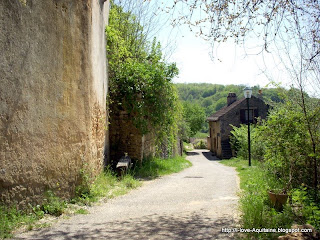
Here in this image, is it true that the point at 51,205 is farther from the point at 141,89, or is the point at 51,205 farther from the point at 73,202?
the point at 141,89

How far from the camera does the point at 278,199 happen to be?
16.4 ft

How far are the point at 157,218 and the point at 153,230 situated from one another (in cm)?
66

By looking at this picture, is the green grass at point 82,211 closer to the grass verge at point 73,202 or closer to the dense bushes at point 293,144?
the grass verge at point 73,202

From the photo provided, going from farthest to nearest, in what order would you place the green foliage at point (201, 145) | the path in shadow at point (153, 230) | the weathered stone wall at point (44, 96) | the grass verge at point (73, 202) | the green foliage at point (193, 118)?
the green foliage at point (201, 145)
the green foliage at point (193, 118)
the weathered stone wall at point (44, 96)
the grass verge at point (73, 202)
the path in shadow at point (153, 230)

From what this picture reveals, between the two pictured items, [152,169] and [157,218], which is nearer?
[157,218]

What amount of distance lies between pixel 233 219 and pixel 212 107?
72.5 m

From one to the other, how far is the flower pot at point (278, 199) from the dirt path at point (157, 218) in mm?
678

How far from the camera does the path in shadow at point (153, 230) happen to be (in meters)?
4.25

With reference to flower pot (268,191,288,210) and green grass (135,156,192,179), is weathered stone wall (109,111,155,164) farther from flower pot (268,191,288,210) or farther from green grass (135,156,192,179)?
flower pot (268,191,288,210)

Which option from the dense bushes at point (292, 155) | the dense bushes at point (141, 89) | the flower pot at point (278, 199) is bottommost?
the flower pot at point (278, 199)

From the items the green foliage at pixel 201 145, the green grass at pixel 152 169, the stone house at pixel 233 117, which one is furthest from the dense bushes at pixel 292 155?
the green foliage at pixel 201 145

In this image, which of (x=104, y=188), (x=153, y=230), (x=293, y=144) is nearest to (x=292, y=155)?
(x=293, y=144)

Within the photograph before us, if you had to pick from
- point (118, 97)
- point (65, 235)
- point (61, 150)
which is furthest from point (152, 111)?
point (65, 235)

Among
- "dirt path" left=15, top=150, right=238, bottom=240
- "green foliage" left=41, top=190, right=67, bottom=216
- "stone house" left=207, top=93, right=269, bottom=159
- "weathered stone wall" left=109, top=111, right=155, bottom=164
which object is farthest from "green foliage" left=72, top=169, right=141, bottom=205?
"stone house" left=207, top=93, right=269, bottom=159
